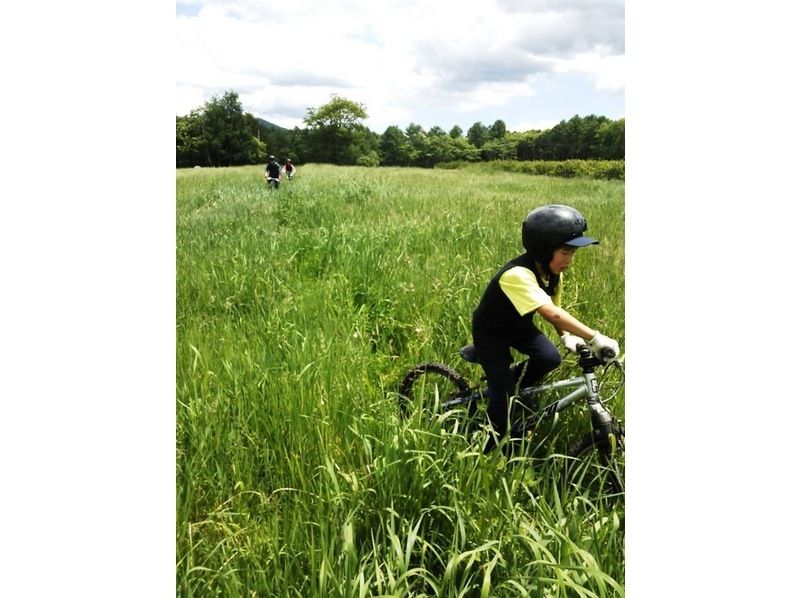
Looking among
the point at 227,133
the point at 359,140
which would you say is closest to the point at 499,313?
the point at 359,140

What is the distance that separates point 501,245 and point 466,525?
57.4 inches

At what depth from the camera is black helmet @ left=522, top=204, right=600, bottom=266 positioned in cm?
161

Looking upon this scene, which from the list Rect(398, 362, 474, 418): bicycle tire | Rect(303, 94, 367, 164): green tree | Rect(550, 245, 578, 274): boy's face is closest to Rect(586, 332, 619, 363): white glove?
Rect(550, 245, 578, 274): boy's face

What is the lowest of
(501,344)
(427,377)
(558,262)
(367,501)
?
(367,501)

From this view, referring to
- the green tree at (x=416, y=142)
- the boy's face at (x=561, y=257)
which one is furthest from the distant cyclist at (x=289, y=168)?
the boy's face at (x=561, y=257)

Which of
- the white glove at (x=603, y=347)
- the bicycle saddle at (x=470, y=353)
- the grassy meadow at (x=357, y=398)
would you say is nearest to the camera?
the grassy meadow at (x=357, y=398)

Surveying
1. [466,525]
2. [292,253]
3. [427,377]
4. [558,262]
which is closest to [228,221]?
[292,253]

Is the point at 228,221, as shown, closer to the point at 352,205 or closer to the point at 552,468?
the point at 352,205

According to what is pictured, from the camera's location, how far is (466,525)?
143cm

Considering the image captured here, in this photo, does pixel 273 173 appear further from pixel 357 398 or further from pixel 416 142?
pixel 357 398

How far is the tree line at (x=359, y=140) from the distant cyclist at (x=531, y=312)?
262 mm

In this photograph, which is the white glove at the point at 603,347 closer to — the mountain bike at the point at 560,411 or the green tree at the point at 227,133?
the mountain bike at the point at 560,411

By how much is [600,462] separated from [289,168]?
1.88m

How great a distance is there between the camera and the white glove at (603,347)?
1548mm
